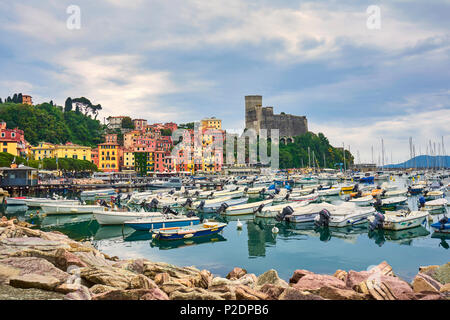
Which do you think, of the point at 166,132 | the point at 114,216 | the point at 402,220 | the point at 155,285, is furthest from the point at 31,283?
the point at 166,132

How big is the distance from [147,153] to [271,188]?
49.8 m

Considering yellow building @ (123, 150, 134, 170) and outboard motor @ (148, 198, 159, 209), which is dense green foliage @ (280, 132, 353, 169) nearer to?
yellow building @ (123, 150, 134, 170)

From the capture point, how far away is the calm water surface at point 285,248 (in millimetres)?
17266

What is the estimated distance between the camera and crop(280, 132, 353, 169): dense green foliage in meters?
141

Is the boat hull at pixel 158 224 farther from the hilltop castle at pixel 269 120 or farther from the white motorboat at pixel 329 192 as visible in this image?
the hilltop castle at pixel 269 120

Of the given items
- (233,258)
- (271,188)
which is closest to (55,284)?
(233,258)

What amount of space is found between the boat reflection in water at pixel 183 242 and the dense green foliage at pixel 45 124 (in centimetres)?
9264

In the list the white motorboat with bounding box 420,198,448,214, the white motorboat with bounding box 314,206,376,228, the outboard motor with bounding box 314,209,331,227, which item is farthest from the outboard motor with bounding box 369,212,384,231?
the white motorboat with bounding box 420,198,448,214

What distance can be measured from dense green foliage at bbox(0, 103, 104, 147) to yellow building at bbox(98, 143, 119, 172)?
16731 millimetres

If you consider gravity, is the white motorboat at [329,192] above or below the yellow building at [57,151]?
below

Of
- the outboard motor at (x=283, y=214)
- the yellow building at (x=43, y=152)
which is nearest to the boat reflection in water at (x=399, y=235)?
the outboard motor at (x=283, y=214)

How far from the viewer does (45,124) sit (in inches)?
4087

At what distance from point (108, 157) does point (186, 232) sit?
81592 mm

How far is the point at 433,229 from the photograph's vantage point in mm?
24812
